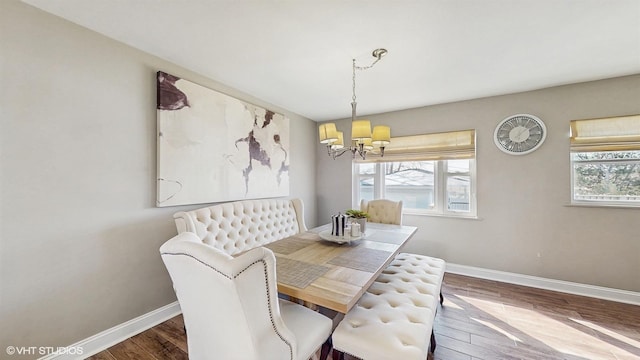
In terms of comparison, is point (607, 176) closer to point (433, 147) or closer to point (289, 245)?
point (433, 147)

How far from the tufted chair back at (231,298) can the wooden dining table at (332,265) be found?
22 cm

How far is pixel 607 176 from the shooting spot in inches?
100

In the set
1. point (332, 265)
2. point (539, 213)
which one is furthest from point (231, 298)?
point (539, 213)

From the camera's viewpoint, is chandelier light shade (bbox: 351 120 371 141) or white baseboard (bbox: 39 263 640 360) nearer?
white baseboard (bbox: 39 263 640 360)


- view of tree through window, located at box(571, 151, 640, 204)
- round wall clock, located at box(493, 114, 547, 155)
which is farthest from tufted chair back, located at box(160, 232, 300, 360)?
view of tree through window, located at box(571, 151, 640, 204)

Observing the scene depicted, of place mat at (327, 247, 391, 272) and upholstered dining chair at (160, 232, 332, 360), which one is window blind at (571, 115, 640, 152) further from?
upholstered dining chair at (160, 232, 332, 360)

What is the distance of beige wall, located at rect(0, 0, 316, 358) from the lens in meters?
1.42

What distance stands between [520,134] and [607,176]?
2.99 ft

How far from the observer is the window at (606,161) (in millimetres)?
2423

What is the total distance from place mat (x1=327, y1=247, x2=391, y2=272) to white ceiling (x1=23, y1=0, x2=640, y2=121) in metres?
1.63

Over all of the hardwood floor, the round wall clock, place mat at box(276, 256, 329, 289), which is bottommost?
the hardwood floor

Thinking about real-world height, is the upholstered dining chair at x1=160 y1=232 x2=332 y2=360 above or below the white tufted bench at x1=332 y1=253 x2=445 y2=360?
above

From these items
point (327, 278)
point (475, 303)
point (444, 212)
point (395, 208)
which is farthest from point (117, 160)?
point (444, 212)

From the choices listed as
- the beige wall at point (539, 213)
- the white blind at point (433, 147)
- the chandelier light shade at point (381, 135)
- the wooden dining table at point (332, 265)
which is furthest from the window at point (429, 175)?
the chandelier light shade at point (381, 135)
